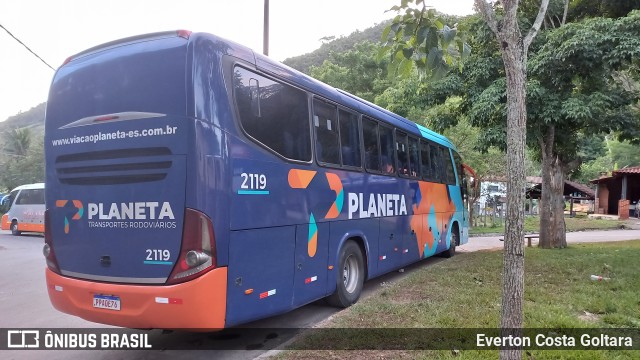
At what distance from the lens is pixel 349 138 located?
684cm

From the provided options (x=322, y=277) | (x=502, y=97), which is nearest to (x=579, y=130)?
(x=502, y=97)

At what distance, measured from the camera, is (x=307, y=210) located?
5.57 meters

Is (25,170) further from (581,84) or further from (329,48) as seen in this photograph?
(581,84)

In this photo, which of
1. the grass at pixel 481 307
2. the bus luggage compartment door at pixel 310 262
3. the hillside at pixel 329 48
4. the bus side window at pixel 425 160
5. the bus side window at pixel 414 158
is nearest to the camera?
the grass at pixel 481 307

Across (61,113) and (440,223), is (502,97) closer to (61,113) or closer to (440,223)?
(440,223)

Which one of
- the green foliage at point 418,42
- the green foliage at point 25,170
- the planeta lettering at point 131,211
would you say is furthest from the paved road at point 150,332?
the green foliage at point 25,170

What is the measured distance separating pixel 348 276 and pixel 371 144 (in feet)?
7.33

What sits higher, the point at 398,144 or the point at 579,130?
the point at 579,130

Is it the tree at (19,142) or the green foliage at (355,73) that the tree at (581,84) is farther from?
the tree at (19,142)

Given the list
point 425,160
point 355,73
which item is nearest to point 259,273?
point 425,160

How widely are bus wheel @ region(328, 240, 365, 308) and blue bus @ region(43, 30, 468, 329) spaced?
58 cm

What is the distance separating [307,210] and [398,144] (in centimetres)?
362

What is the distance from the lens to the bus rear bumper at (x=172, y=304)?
3977 mm

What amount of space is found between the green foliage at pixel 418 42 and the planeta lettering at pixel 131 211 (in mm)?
2425
